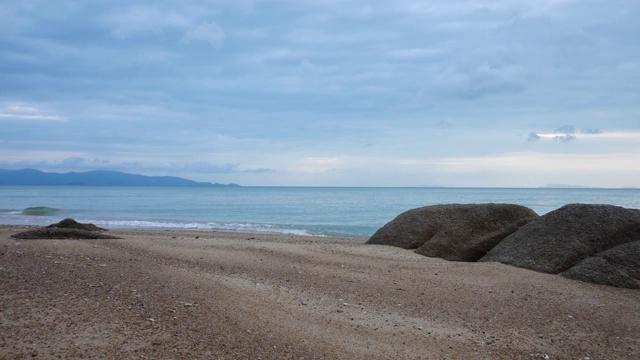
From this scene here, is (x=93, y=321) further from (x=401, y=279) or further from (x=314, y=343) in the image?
(x=401, y=279)

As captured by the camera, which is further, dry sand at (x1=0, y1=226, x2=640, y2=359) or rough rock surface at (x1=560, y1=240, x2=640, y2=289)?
rough rock surface at (x1=560, y1=240, x2=640, y2=289)

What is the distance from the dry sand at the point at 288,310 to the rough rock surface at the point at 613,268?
264 millimetres

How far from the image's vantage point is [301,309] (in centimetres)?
631

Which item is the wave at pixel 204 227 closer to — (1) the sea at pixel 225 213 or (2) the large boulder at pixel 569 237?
(1) the sea at pixel 225 213

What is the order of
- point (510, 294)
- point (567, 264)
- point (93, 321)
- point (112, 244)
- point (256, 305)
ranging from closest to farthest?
point (93, 321) < point (256, 305) < point (510, 294) < point (567, 264) < point (112, 244)

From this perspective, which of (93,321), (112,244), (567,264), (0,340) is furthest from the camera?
(112,244)

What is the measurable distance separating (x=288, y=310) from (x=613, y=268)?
585cm

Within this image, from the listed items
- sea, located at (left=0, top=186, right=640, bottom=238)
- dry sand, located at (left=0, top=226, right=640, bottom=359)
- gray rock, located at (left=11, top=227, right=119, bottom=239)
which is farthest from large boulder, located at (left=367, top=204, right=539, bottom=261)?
sea, located at (left=0, top=186, right=640, bottom=238)

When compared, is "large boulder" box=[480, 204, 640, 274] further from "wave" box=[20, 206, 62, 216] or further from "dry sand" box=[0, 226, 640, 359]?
"wave" box=[20, 206, 62, 216]

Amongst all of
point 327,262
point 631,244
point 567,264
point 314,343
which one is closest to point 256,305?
point 314,343

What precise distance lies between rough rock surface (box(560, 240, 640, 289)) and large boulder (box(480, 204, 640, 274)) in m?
0.16

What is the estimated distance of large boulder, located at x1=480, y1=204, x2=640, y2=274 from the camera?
363 inches

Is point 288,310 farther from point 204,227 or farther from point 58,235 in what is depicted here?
point 204,227

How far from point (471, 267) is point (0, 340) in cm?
761
